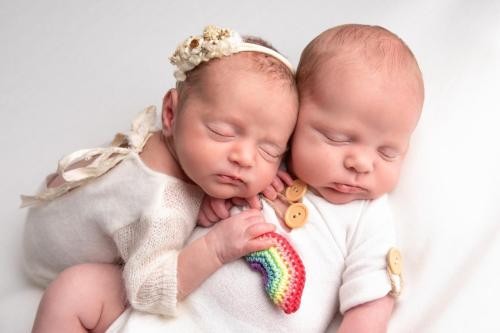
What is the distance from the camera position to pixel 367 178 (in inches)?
57.2

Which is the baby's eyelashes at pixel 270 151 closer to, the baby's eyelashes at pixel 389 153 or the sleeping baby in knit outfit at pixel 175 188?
the sleeping baby in knit outfit at pixel 175 188

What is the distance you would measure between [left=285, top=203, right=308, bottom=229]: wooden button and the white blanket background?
0.79 feet

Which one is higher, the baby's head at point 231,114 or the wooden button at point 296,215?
the baby's head at point 231,114

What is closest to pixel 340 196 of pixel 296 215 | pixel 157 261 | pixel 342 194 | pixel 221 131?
pixel 342 194

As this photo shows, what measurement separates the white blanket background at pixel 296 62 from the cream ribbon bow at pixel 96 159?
355 mm

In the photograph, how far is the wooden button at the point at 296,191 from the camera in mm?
1515

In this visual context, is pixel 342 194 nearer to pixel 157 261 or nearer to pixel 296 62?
pixel 157 261

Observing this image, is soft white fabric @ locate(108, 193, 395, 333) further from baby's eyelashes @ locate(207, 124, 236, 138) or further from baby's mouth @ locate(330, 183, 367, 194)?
baby's eyelashes @ locate(207, 124, 236, 138)

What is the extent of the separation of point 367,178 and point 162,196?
0.46m

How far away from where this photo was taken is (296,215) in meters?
1.50

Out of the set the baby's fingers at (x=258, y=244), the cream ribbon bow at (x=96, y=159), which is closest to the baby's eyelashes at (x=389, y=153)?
the baby's fingers at (x=258, y=244)

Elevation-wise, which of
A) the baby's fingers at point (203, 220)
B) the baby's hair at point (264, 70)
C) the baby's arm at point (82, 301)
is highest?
the baby's hair at point (264, 70)

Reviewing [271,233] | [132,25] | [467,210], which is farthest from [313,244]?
[132,25]

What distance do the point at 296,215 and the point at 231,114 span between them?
0.96 feet
